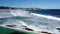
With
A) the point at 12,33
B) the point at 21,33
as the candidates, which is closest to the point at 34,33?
the point at 21,33

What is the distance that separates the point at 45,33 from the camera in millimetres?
19234

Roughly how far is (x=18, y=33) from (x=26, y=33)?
115 centimetres

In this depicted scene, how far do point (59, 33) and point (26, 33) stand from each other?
4.71m

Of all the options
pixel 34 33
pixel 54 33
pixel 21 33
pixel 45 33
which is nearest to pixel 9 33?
pixel 21 33

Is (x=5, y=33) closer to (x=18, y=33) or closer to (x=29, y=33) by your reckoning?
(x=18, y=33)

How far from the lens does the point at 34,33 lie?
1936 cm

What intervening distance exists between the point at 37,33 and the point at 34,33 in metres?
0.43

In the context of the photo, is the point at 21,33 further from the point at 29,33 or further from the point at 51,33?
the point at 51,33

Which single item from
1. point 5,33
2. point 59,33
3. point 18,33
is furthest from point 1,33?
point 59,33

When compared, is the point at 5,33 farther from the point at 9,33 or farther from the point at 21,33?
the point at 21,33

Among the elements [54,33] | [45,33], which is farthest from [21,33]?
[54,33]

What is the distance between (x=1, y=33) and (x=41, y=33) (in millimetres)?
5594

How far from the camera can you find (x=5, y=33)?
19.1 meters

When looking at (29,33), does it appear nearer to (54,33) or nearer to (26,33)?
(26,33)
